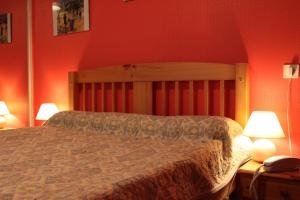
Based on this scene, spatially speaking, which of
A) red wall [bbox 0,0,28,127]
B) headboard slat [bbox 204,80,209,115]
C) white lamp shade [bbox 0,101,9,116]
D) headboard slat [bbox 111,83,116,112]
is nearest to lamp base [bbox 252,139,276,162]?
headboard slat [bbox 204,80,209,115]

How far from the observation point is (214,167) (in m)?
1.71

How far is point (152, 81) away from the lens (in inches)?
97.3

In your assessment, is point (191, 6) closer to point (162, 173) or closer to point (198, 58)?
point (198, 58)

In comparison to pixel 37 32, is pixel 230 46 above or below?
below

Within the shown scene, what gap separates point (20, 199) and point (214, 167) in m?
1.06

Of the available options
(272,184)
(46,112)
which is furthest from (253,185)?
(46,112)

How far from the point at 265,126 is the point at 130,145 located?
0.82m

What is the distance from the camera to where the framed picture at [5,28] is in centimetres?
365

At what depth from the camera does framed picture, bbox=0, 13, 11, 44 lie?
365 centimetres

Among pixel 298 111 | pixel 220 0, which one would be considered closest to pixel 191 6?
pixel 220 0

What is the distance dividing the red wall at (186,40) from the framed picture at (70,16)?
7 cm

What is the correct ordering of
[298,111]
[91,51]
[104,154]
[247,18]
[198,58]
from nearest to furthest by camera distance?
[104,154] < [298,111] < [247,18] < [198,58] < [91,51]

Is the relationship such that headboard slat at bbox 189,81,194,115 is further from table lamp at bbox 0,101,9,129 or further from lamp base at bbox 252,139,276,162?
table lamp at bbox 0,101,9,129

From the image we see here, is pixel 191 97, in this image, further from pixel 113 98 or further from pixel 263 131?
pixel 113 98
